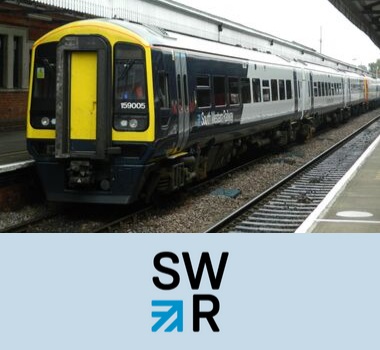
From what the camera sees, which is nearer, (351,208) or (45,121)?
(45,121)

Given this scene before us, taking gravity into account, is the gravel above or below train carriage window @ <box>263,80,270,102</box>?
below

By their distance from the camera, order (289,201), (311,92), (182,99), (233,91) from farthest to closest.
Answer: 1. (311,92)
2. (233,91)
3. (289,201)
4. (182,99)

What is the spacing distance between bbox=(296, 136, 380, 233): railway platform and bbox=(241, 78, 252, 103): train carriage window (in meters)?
2.87

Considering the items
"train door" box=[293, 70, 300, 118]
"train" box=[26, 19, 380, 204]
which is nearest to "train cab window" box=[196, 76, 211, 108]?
"train" box=[26, 19, 380, 204]

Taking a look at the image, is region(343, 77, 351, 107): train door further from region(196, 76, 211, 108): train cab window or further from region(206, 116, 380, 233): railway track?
region(196, 76, 211, 108): train cab window

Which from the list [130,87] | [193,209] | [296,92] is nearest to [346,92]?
[296,92]

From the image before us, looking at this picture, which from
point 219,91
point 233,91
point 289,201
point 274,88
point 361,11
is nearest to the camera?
point 289,201

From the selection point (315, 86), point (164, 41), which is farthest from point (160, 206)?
point (315, 86)

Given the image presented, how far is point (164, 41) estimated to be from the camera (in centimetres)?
1021

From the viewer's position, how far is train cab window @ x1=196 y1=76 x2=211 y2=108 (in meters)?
11.6

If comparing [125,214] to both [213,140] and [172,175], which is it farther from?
[213,140]

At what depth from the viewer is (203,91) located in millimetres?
11867

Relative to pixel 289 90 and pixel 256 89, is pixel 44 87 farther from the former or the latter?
pixel 289 90

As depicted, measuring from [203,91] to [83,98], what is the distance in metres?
2.95
